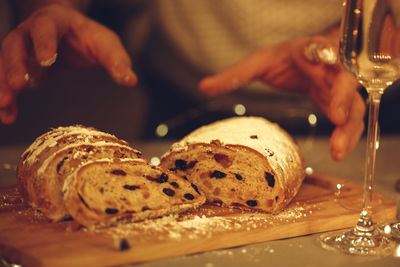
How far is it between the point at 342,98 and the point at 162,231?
45.3 inches

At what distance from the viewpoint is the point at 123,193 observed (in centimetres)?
167

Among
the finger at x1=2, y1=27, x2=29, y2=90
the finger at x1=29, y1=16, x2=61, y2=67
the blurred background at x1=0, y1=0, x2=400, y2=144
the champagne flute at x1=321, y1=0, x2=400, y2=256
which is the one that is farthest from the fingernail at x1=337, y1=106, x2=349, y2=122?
the finger at x1=2, y1=27, x2=29, y2=90

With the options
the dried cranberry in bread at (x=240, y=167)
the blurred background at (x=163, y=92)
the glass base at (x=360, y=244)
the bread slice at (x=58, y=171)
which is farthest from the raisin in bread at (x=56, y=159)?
the blurred background at (x=163, y=92)

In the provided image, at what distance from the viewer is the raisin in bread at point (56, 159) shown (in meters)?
1.68

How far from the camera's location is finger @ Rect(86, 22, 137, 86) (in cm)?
217

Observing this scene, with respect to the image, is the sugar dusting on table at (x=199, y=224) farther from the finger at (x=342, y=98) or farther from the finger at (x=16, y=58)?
the finger at (x=16, y=58)

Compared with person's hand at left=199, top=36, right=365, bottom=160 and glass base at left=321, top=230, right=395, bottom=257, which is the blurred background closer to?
person's hand at left=199, top=36, right=365, bottom=160

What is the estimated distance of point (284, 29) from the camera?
3357 mm

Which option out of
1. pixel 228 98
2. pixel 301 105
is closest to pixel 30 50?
pixel 228 98

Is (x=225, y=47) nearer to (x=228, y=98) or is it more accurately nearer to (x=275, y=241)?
(x=228, y=98)

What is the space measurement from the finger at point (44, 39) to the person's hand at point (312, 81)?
0.88 m

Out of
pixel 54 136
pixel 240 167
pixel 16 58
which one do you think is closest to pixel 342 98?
pixel 240 167

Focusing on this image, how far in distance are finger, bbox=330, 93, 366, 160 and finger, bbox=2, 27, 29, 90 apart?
4.68 ft

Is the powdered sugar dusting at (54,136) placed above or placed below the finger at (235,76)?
below
